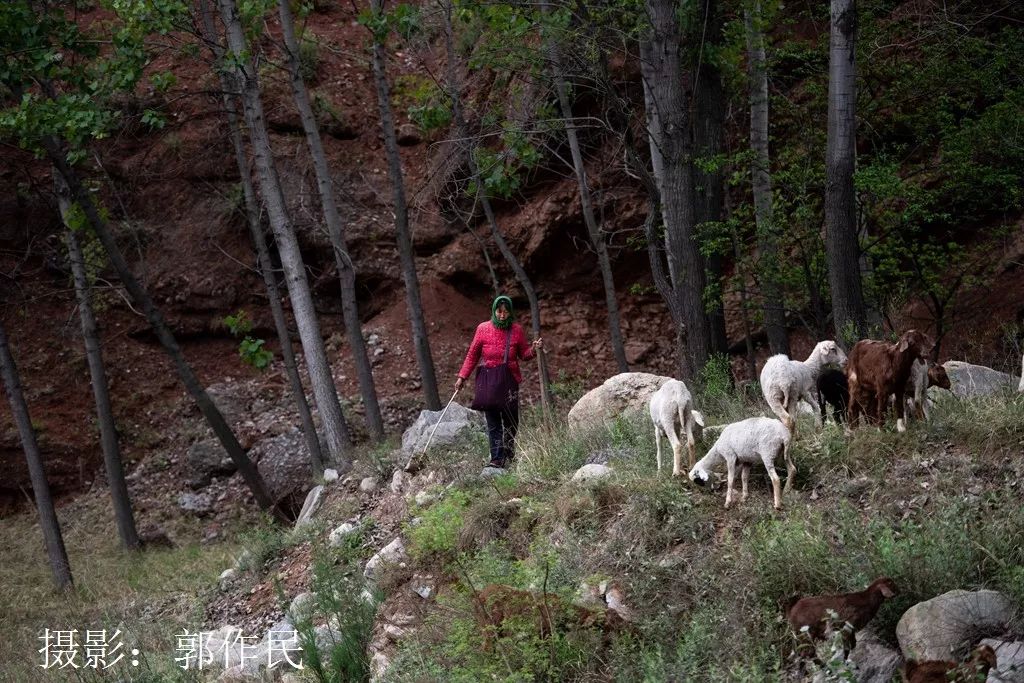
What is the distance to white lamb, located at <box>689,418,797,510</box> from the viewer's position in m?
6.71

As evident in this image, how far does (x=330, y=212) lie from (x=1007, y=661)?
12291 mm

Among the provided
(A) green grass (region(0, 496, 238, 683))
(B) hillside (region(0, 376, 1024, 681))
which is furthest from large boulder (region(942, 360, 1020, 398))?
(A) green grass (region(0, 496, 238, 683))

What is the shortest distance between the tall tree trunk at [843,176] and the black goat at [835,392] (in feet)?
7.43

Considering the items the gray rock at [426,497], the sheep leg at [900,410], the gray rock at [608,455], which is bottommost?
the gray rock at [426,497]

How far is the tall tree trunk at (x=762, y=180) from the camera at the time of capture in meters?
12.2

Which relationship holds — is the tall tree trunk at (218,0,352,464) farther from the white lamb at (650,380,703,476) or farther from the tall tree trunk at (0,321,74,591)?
the white lamb at (650,380,703,476)

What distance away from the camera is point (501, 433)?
995 cm

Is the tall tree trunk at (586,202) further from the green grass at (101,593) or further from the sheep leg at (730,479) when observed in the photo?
the sheep leg at (730,479)

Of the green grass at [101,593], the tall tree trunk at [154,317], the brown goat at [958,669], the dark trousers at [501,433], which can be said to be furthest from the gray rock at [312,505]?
the brown goat at [958,669]

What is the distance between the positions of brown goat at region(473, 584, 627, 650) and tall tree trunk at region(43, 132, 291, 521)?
8357 mm

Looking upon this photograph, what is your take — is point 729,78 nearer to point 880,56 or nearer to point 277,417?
point 880,56

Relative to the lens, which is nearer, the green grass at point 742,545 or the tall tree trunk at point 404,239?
the green grass at point 742,545

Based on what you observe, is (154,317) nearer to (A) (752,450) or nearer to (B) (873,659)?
(A) (752,450)

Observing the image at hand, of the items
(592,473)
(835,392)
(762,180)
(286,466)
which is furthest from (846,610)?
(286,466)
